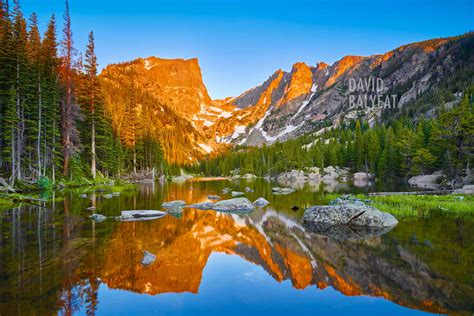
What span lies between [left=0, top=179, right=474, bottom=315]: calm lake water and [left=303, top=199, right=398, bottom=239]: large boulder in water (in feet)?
3.22

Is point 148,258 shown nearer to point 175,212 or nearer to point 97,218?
point 97,218

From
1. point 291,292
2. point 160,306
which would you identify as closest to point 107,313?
point 160,306

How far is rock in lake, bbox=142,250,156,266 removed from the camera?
10.0 m

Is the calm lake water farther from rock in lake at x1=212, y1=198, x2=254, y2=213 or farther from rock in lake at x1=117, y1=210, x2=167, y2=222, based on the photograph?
rock in lake at x1=212, y1=198, x2=254, y2=213

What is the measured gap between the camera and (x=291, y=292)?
822cm

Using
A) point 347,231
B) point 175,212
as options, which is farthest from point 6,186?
point 347,231

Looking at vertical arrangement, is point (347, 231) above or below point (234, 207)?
below

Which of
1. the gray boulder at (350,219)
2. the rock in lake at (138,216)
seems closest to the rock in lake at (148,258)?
the rock in lake at (138,216)

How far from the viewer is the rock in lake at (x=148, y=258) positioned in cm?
1005

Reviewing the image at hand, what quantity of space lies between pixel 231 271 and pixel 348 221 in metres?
9.35

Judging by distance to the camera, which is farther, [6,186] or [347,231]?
[6,186]

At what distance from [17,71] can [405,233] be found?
39783mm

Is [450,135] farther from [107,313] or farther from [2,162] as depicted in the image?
[2,162]

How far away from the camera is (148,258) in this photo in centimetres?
1029
